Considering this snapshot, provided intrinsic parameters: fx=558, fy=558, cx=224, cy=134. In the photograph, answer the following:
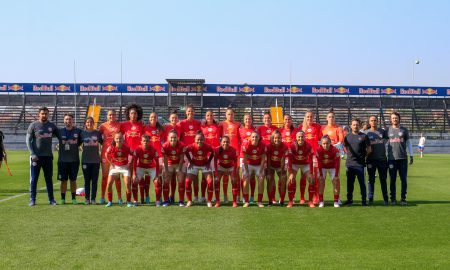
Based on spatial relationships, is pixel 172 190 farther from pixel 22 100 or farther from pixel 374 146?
pixel 22 100

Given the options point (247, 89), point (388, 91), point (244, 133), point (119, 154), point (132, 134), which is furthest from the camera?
point (388, 91)

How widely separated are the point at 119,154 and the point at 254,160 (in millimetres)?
2705

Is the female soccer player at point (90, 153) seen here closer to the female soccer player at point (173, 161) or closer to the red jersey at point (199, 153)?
the female soccer player at point (173, 161)

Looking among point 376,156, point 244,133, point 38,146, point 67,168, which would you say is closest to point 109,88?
point 244,133

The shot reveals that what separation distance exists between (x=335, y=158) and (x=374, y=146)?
1.08 metres

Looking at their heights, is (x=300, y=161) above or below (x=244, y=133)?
below

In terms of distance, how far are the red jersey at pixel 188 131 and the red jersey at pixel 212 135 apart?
6.4 inches

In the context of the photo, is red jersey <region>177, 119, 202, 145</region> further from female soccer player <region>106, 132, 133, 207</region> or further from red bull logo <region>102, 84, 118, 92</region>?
red bull logo <region>102, 84, 118, 92</region>

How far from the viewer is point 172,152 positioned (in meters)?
11.2

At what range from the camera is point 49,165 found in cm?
1116

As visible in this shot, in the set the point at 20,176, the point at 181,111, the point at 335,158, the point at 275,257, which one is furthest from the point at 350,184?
the point at 181,111

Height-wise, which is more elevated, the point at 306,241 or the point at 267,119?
the point at 267,119

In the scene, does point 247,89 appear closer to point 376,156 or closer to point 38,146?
point 376,156

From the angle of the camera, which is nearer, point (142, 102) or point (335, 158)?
point (335, 158)
